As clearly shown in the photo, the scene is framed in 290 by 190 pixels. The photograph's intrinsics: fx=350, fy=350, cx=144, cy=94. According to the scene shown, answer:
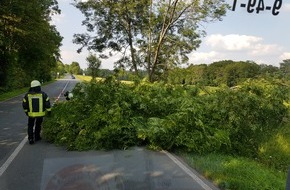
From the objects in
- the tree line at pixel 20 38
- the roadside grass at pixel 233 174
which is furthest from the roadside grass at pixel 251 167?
the tree line at pixel 20 38

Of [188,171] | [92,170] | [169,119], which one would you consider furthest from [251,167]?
[92,170]

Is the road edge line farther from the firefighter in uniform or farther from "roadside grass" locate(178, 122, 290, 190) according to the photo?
"roadside grass" locate(178, 122, 290, 190)

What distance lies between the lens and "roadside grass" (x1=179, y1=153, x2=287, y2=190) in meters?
6.49

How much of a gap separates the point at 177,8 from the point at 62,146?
2617 centimetres

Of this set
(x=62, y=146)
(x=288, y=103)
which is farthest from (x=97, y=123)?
(x=288, y=103)

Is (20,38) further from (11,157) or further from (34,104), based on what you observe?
(11,157)

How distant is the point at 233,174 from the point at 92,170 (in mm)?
2916

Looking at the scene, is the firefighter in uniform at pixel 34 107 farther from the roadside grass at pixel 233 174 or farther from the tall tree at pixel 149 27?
the tall tree at pixel 149 27

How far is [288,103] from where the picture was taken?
36.9 ft

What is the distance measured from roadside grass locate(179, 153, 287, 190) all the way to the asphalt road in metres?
0.22

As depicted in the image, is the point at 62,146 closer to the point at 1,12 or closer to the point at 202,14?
the point at 1,12

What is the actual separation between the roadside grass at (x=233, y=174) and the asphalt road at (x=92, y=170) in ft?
0.73

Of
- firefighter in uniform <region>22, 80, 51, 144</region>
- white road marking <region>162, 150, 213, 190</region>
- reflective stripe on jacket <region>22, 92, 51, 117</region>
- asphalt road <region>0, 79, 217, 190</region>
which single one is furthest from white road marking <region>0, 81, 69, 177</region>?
white road marking <region>162, 150, 213, 190</region>

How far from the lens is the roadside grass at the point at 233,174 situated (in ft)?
21.3
